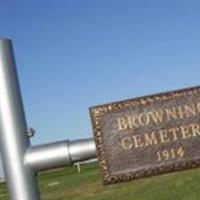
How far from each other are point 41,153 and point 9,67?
18.0 inches

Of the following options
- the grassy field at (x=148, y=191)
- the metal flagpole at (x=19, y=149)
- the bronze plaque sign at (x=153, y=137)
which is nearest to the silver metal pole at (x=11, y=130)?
the metal flagpole at (x=19, y=149)

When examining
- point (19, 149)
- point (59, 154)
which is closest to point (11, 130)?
point (19, 149)

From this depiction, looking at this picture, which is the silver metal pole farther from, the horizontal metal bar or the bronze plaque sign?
the bronze plaque sign

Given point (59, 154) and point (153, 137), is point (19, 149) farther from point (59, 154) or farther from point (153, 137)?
point (153, 137)

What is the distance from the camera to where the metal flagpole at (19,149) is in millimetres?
3076

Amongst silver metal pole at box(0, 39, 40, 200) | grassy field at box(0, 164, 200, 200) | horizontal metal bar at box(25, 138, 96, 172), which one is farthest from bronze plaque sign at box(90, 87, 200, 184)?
grassy field at box(0, 164, 200, 200)

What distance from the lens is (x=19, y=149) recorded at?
315 centimetres

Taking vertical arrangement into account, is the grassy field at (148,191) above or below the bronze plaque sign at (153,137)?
below

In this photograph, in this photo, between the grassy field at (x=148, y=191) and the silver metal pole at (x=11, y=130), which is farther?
the grassy field at (x=148, y=191)

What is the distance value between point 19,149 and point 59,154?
0.22 meters

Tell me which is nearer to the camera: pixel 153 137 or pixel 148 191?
pixel 153 137

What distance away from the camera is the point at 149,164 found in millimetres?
3086

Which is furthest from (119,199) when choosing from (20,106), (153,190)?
(20,106)

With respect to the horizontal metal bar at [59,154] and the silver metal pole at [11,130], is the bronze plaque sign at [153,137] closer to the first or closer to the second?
the horizontal metal bar at [59,154]
